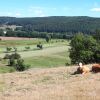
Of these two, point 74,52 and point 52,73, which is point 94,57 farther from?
point 52,73

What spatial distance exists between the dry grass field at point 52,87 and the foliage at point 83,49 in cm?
4759

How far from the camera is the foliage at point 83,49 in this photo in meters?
71.6

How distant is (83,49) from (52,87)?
59.8 metres

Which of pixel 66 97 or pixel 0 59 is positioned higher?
pixel 66 97

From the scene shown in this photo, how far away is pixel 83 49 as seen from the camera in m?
77.6

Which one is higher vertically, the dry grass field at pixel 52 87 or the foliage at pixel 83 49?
the dry grass field at pixel 52 87

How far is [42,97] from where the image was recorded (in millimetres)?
15453

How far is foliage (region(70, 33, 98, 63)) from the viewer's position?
7160 cm

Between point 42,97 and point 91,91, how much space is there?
8.25 feet

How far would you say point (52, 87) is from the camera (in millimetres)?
18297

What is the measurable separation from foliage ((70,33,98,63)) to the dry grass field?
4759 centimetres

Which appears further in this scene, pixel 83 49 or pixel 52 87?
pixel 83 49

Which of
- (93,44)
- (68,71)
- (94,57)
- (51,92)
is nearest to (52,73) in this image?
(68,71)

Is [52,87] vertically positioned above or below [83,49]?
above
